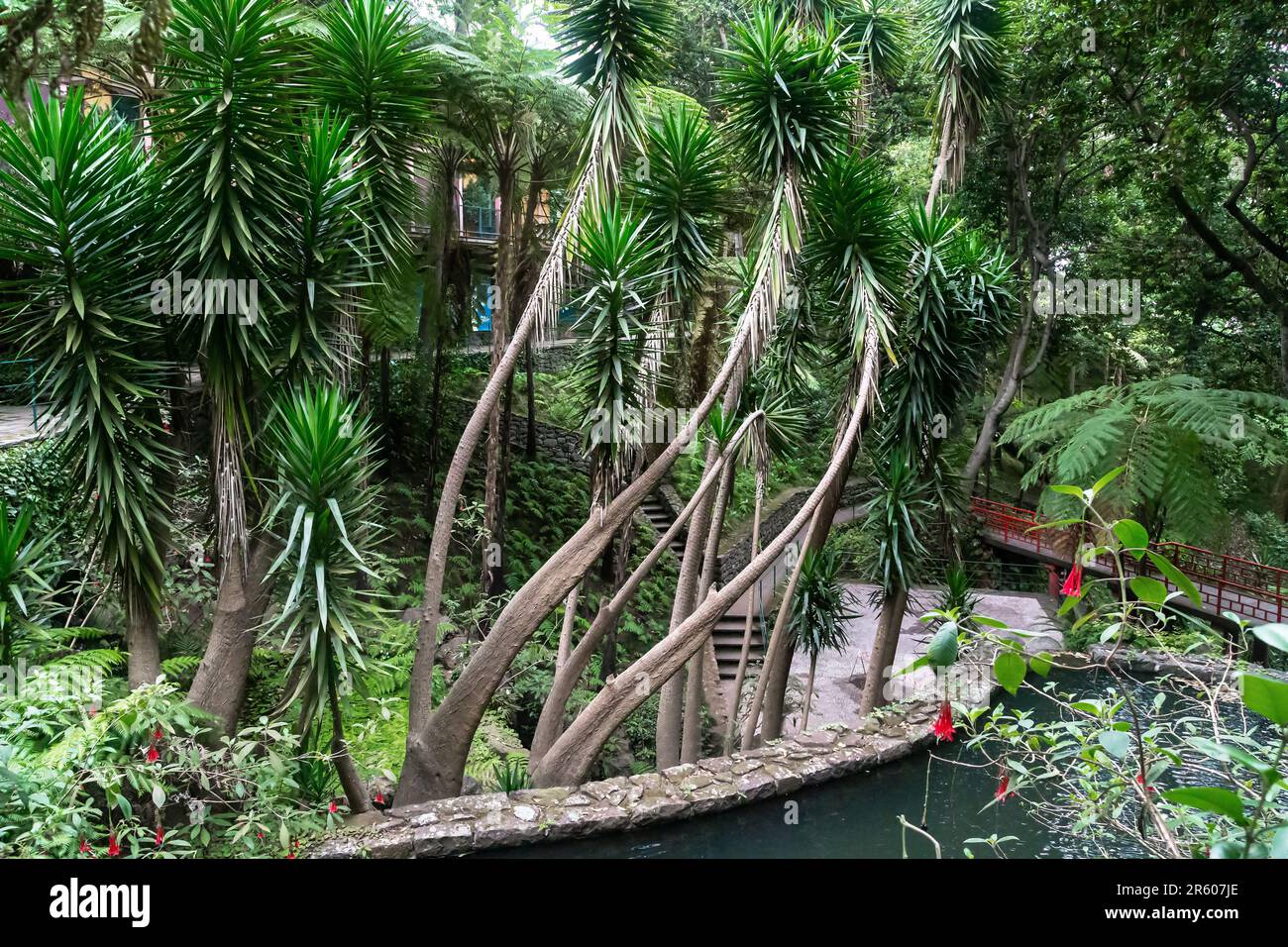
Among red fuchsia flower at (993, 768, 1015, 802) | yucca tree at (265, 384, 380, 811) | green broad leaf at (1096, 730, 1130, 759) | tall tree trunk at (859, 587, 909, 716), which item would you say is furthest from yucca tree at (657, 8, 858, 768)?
green broad leaf at (1096, 730, 1130, 759)

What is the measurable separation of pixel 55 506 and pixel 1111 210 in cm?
1522

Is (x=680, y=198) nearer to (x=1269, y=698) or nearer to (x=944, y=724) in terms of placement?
(x=944, y=724)

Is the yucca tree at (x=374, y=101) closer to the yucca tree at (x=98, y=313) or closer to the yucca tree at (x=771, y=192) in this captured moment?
the yucca tree at (x=98, y=313)

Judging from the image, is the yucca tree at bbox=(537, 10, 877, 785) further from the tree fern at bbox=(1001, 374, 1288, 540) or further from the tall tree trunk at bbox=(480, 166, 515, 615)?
the tree fern at bbox=(1001, 374, 1288, 540)

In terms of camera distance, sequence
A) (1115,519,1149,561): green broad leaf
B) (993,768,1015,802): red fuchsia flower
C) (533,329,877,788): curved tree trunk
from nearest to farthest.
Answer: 1. (1115,519,1149,561): green broad leaf
2. (993,768,1015,802): red fuchsia flower
3. (533,329,877,788): curved tree trunk

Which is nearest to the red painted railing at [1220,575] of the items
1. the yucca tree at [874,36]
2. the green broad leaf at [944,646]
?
the yucca tree at [874,36]

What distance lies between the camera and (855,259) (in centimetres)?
686

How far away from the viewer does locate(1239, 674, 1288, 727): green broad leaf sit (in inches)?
43.6

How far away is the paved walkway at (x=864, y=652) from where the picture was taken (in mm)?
10266

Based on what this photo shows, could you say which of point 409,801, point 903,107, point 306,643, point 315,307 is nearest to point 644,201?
point 315,307

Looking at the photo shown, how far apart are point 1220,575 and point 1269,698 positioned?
42.7 feet

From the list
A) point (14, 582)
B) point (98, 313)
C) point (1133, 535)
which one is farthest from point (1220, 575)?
point (14, 582)

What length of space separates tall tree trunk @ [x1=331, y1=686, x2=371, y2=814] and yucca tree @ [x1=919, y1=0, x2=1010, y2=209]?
6.89m

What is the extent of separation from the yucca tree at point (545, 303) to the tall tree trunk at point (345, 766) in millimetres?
585
